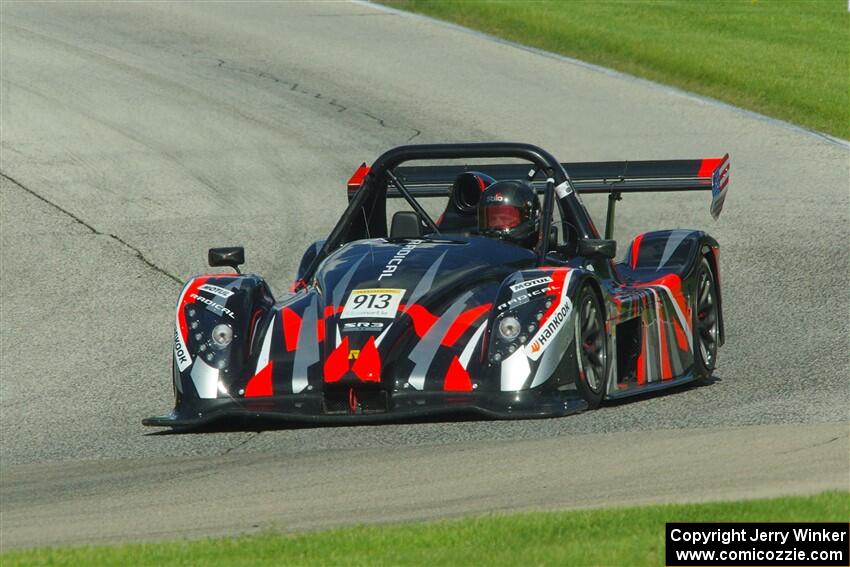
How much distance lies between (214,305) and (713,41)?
51.6ft

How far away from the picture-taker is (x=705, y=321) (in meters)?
10.3

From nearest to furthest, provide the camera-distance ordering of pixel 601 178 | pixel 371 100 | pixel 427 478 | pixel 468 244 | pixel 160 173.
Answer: pixel 427 478, pixel 468 244, pixel 601 178, pixel 160 173, pixel 371 100

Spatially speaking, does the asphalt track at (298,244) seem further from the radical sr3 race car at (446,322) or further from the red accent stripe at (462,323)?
the red accent stripe at (462,323)

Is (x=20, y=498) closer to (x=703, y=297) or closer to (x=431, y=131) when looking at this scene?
(x=703, y=297)

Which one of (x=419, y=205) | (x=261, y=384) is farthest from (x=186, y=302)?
(x=419, y=205)

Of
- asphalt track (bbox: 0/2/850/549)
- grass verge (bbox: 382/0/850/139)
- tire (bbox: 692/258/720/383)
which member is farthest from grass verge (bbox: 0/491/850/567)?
grass verge (bbox: 382/0/850/139)

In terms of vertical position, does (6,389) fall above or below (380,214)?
below

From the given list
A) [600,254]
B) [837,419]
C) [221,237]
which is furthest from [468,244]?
[221,237]

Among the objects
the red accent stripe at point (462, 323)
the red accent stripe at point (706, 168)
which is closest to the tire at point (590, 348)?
the red accent stripe at point (462, 323)

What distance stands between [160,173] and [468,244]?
27.6 ft

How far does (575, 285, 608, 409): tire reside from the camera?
27.1 feet

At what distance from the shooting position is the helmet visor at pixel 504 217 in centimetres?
935

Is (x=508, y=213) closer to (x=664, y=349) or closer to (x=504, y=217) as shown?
(x=504, y=217)

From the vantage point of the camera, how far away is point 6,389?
10.7 m
